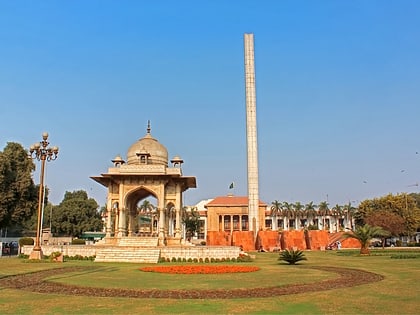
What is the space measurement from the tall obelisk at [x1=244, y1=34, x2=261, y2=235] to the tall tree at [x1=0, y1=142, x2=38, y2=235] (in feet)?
86.4

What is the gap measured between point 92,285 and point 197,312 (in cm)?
613

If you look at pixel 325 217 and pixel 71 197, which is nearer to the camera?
pixel 71 197

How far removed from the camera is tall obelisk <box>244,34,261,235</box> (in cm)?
5303

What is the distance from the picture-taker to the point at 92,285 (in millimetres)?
13758

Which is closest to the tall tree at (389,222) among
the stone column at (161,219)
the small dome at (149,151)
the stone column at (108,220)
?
the small dome at (149,151)

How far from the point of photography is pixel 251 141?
177ft

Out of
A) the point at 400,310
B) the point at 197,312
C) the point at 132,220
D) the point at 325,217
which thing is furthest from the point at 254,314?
the point at 325,217

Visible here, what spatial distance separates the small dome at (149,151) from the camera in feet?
131

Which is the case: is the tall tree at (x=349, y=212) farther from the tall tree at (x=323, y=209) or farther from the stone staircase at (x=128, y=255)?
the stone staircase at (x=128, y=255)

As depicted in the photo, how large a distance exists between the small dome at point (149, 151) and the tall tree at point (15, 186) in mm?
10830

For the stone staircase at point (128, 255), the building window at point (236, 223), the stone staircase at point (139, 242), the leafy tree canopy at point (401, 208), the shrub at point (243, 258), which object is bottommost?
the shrub at point (243, 258)

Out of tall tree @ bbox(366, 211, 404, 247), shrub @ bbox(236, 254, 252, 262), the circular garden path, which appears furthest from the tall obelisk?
the circular garden path

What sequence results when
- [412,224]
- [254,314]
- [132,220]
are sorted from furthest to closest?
[412,224], [132,220], [254,314]

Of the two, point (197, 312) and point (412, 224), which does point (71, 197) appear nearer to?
point (412, 224)
